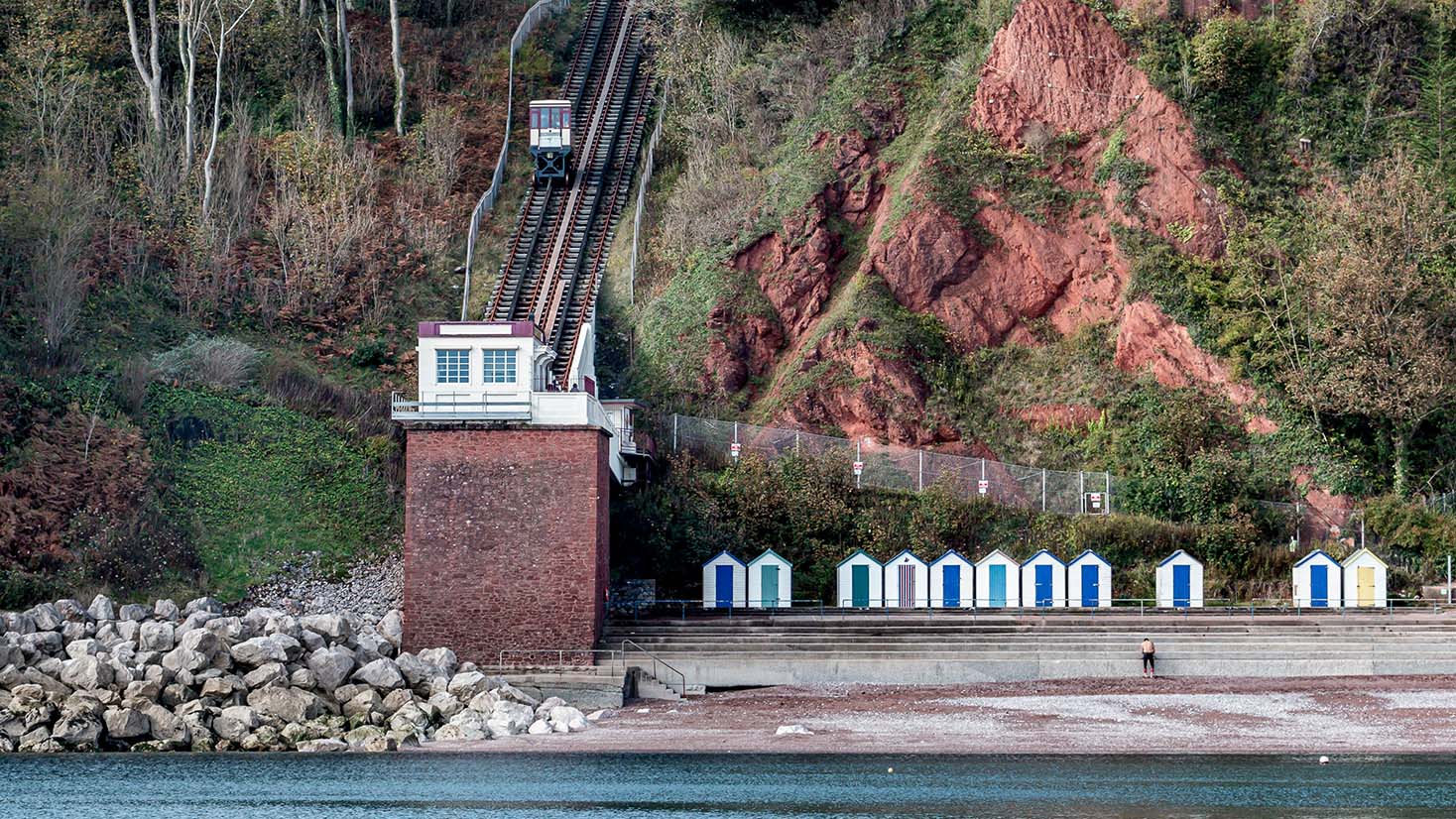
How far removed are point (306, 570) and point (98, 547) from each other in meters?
5.06

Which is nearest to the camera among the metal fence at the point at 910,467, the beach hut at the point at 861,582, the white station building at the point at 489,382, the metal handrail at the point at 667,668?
the metal handrail at the point at 667,668

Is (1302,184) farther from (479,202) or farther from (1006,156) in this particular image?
(479,202)

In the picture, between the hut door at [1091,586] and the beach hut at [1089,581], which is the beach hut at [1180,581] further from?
the hut door at [1091,586]

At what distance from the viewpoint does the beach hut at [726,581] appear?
4694 cm

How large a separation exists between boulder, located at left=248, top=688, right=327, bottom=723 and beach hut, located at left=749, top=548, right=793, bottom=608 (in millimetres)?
12411

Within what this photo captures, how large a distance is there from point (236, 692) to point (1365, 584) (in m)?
27.5

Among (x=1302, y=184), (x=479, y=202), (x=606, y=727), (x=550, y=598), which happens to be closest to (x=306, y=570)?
(x=550, y=598)

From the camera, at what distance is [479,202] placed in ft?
203

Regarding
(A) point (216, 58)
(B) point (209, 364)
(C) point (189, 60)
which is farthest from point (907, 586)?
(A) point (216, 58)

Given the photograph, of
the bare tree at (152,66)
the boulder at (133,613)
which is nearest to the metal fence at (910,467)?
the boulder at (133,613)

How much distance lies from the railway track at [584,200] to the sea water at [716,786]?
56.0 feet

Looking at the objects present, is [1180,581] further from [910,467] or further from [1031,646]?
[910,467]

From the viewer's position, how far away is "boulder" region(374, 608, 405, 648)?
43.2 metres

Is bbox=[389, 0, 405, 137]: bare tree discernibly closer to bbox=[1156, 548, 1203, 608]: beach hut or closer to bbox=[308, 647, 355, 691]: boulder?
bbox=[308, 647, 355, 691]: boulder
